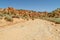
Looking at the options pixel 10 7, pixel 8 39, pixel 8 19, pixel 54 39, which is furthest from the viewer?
pixel 10 7

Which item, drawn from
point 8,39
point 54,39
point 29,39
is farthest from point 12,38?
point 54,39

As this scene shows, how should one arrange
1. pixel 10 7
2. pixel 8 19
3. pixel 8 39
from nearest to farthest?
pixel 8 39 → pixel 8 19 → pixel 10 7

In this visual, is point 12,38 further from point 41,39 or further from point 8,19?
point 8,19

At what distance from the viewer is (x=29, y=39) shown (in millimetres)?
11312

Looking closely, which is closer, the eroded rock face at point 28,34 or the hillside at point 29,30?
the eroded rock face at point 28,34

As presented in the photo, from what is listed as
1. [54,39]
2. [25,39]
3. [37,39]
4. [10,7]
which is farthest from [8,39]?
[10,7]

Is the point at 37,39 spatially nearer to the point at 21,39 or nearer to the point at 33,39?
the point at 33,39

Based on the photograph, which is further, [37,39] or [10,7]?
[10,7]

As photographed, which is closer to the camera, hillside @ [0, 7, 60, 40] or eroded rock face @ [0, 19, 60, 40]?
eroded rock face @ [0, 19, 60, 40]

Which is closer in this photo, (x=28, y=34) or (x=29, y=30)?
(x=28, y=34)

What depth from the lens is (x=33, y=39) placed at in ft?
37.4

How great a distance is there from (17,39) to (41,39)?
5.57 feet

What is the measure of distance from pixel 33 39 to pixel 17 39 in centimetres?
111

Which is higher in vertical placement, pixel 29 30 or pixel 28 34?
pixel 28 34
